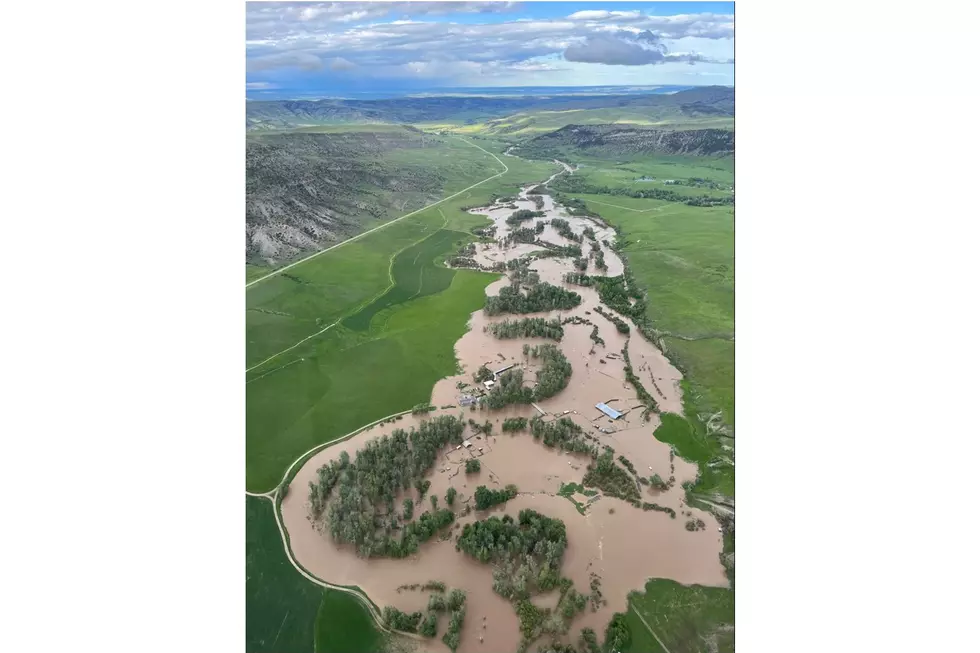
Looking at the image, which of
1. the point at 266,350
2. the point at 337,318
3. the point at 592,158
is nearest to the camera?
the point at 266,350

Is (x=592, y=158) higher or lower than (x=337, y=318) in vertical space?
higher

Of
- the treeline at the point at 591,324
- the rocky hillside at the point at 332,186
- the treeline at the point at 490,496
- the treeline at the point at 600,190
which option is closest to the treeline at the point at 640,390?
the treeline at the point at 591,324

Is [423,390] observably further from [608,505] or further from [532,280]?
[532,280]

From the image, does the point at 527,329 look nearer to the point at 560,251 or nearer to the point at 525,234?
the point at 560,251

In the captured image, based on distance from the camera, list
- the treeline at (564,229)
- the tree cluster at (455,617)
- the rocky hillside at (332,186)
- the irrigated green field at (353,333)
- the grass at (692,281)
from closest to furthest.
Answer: the tree cluster at (455,617), the irrigated green field at (353,333), the grass at (692,281), the rocky hillside at (332,186), the treeline at (564,229)

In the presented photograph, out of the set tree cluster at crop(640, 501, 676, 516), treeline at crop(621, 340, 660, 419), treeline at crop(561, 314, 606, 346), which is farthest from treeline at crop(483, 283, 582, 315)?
tree cluster at crop(640, 501, 676, 516)

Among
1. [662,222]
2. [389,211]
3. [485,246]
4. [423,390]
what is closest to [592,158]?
[662,222]

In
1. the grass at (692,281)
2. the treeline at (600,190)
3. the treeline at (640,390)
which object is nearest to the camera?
the treeline at (640,390)

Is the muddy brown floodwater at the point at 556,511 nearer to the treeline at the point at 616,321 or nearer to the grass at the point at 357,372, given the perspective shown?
the grass at the point at 357,372
